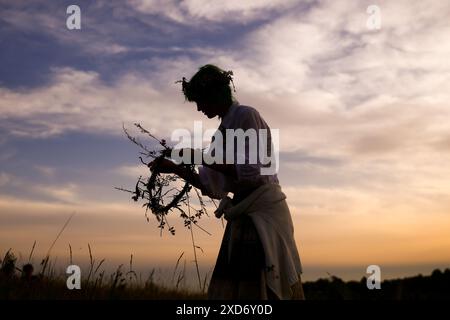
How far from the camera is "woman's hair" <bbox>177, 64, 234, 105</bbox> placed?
506cm

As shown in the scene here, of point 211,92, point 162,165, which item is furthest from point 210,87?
point 162,165

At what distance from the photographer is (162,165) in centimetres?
514

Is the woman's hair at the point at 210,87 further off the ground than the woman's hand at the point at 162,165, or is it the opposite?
the woman's hair at the point at 210,87

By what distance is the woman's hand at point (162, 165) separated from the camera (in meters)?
5.12

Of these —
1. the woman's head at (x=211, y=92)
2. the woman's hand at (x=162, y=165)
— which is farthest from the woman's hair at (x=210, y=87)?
the woman's hand at (x=162, y=165)

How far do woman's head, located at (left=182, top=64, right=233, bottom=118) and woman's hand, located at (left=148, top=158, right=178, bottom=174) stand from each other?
1.78 ft

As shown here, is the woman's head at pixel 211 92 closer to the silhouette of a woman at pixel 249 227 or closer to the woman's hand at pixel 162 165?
the silhouette of a woman at pixel 249 227

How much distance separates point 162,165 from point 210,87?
0.81 metres

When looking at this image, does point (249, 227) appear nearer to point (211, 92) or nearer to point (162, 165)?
point (162, 165)

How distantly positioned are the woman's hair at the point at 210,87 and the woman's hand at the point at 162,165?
1.94 ft

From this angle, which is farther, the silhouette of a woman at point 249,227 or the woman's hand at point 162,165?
the woman's hand at point 162,165

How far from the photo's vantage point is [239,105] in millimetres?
4980
